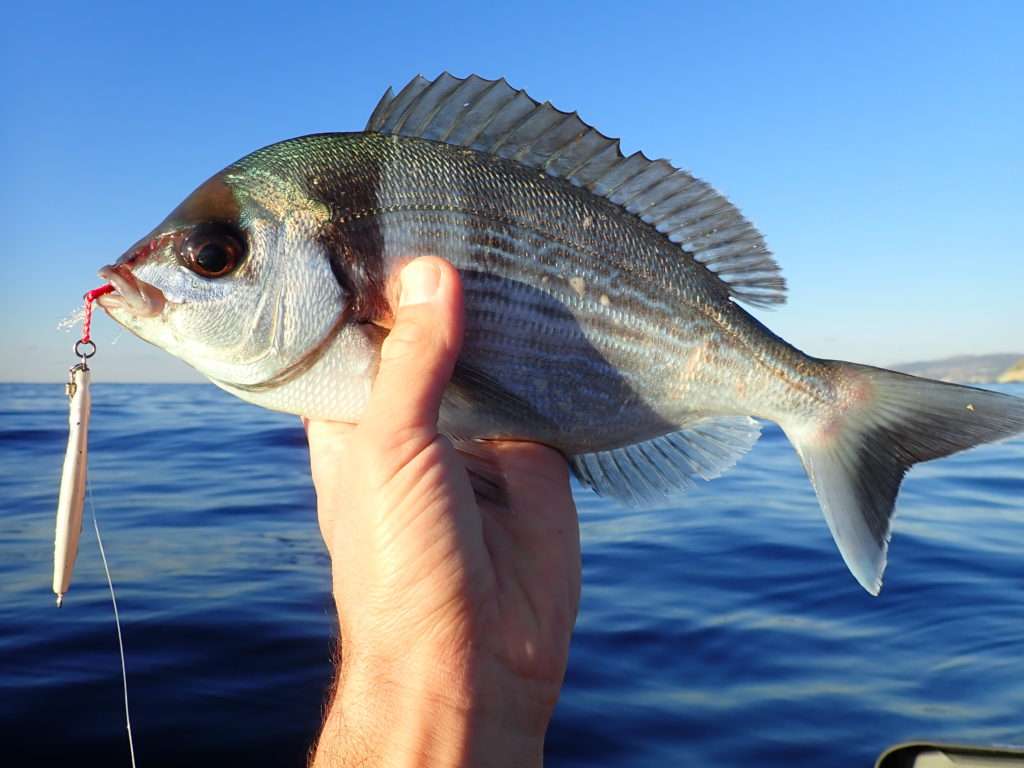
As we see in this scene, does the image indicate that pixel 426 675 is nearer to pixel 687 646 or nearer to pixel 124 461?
pixel 687 646

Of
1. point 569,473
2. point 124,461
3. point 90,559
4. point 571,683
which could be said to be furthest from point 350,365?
point 124,461

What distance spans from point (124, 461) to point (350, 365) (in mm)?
13212

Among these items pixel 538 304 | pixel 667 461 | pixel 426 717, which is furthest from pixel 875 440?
pixel 426 717

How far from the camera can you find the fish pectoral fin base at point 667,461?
289 centimetres

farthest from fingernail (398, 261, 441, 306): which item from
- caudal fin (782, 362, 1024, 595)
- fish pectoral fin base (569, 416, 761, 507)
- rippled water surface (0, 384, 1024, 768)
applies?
rippled water surface (0, 384, 1024, 768)

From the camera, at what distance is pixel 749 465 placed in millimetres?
15656

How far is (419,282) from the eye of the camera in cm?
238

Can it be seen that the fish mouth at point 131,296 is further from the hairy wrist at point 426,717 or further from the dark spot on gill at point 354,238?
the hairy wrist at point 426,717

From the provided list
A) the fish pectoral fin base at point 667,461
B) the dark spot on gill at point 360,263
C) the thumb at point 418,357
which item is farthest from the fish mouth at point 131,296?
the fish pectoral fin base at point 667,461

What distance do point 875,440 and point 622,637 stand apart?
4.12m

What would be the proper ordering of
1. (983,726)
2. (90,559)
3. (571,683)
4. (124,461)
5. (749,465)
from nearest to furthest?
(983,726) → (571,683) → (90,559) → (124,461) → (749,465)

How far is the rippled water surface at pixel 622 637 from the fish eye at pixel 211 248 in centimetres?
311

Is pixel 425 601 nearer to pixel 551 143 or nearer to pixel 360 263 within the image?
pixel 360 263

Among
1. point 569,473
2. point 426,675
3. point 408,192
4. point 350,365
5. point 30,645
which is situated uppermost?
point 408,192
